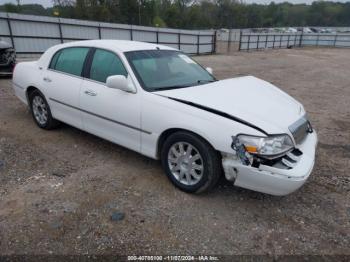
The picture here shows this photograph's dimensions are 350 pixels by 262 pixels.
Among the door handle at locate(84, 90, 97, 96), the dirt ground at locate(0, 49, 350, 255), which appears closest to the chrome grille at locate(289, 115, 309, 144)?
the dirt ground at locate(0, 49, 350, 255)

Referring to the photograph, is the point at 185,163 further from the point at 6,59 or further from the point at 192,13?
the point at 192,13

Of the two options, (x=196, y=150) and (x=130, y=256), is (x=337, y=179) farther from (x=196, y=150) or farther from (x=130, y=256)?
(x=130, y=256)

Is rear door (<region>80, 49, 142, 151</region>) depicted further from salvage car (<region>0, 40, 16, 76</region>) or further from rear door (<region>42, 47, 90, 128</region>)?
salvage car (<region>0, 40, 16, 76</region>)

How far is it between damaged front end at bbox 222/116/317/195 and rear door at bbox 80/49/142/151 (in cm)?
126

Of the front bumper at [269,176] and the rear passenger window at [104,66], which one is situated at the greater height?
the rear passenger window at [104,66]

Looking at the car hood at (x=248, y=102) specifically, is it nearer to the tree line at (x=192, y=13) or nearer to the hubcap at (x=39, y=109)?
the hubcap at (x=39, y=109)

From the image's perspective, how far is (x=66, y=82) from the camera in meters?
4.16

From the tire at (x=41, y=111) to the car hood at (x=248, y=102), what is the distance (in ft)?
7.86

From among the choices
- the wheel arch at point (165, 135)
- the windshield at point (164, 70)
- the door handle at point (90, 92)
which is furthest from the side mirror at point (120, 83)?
the wheel arch at point (165, 135)

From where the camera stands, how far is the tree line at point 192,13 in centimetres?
5262

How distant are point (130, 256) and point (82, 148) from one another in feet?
7.68

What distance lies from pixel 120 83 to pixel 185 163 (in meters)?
1.20

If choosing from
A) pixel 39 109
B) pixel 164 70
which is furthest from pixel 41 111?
pixel 164 70

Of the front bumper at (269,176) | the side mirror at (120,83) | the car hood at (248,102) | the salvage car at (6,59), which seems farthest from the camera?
the salvage car at (6,59)
